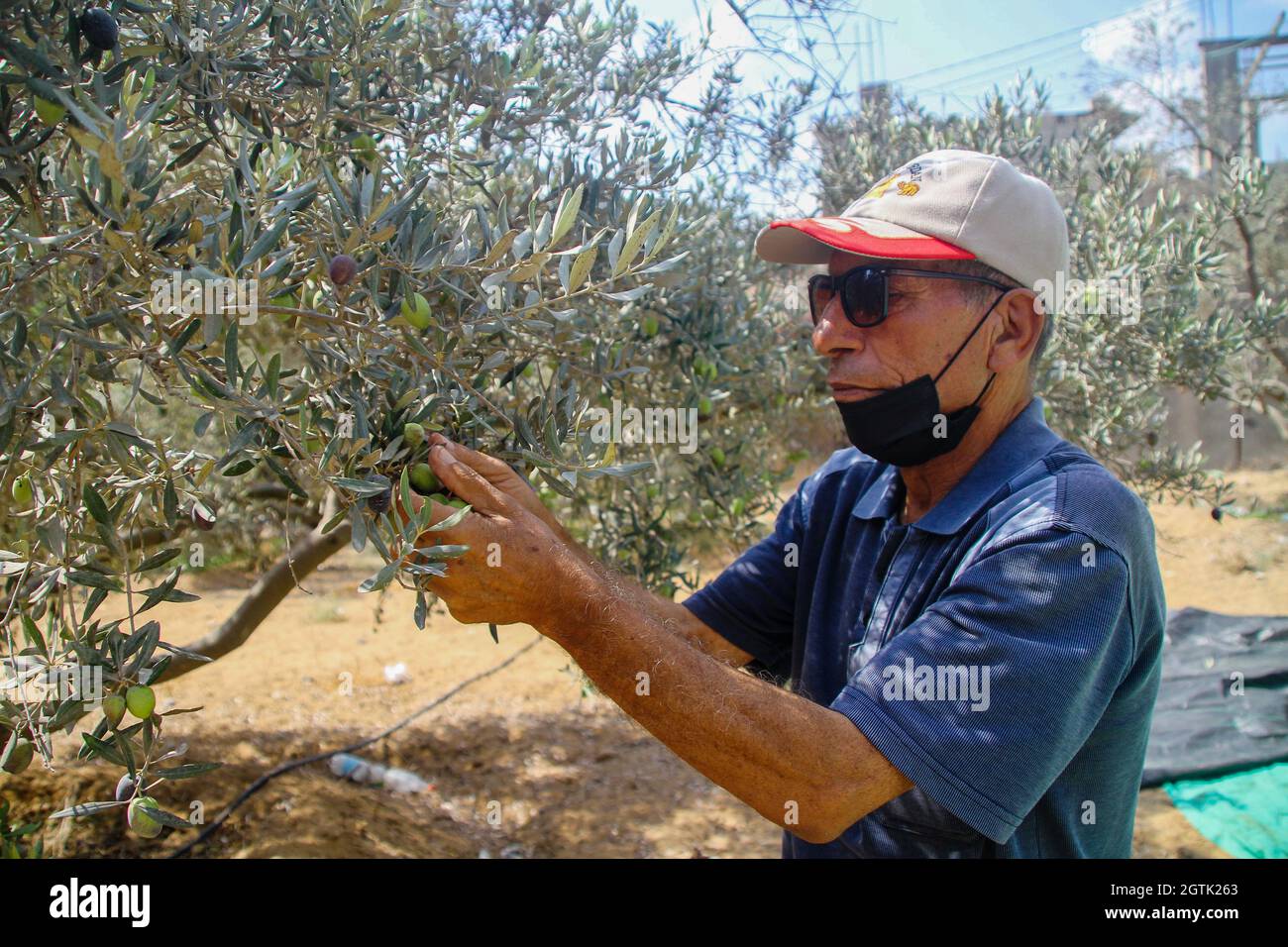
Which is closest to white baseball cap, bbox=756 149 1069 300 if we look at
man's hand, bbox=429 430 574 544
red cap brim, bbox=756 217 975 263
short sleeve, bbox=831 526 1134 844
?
red cap brim, bbox=756 217 975 263

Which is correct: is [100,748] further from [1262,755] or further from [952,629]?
[1262,755]

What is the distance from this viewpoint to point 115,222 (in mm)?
1286

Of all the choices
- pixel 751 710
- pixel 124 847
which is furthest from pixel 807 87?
pixel 124 847

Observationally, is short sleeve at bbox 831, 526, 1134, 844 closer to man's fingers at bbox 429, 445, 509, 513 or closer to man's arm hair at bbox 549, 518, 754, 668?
man's arm hair at bbox 549, 518, 754, 668

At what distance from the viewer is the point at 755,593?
2258 mm

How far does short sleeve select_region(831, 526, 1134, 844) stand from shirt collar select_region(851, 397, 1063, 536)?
9.7 inches

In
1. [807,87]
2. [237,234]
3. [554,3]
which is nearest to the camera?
[237,234]

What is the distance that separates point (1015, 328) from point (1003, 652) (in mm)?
767

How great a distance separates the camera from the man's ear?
192 centimetres

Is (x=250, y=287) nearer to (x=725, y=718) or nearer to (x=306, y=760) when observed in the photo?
(x=725, y=718)

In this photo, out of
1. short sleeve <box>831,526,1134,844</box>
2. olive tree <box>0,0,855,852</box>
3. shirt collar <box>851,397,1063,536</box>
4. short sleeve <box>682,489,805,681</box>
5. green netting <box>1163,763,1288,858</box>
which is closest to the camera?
olive tree <box>0,0,855,852</box>

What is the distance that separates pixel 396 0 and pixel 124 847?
3.55 meters

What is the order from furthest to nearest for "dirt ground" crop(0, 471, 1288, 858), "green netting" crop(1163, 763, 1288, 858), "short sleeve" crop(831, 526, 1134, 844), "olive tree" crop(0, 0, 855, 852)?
"green netting" crop(1163, 763, 1288, 858) → "dirt ground" crop(0, 471, 1288, 858) → "short sleeve" crop(831, 526, 1134, 844) → "olive tree" crop(0, 0, 855, 852)
